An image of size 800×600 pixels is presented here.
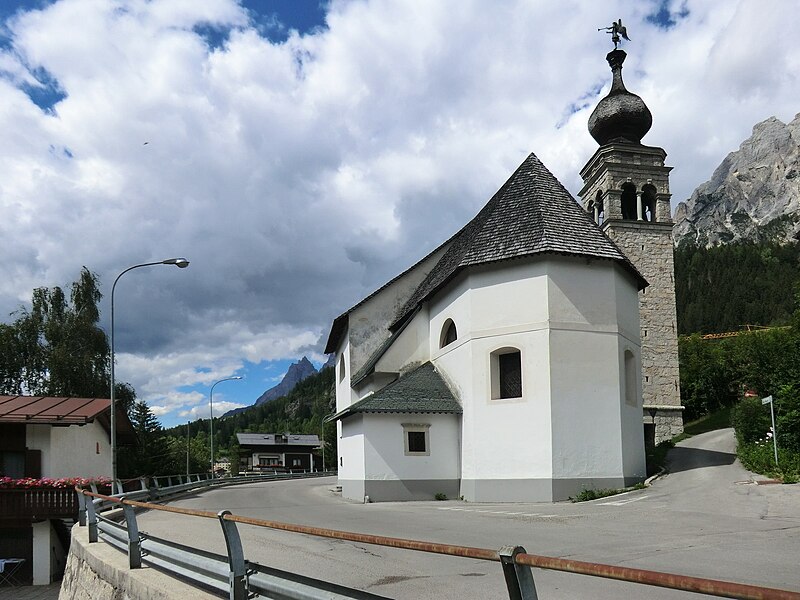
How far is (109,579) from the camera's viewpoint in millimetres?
8578

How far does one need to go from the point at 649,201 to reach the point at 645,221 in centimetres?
191

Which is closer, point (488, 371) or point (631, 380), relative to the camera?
point (488, 371)

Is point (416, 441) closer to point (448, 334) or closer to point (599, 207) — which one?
point (448, 334)

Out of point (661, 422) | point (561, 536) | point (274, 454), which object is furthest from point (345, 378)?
point (274, 454)

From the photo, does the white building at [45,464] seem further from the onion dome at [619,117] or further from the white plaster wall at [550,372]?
the onion dome at [619,117]

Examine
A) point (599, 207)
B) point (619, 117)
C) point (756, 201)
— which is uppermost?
point (756, 201)

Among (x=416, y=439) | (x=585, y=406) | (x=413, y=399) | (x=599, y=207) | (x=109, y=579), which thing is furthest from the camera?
(x=599, y=207)

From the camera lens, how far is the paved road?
789cm

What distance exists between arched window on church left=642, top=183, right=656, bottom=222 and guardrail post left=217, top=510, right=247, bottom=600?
41.0 metres

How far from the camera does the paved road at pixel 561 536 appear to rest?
7.89 m

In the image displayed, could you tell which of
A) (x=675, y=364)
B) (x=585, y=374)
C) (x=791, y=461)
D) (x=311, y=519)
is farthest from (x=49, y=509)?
(x=675, y=364)

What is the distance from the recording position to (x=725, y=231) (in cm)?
18888

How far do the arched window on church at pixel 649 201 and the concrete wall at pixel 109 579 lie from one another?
124 ft

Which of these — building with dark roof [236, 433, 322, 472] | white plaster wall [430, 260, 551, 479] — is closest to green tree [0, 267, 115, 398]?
white plaster wall [430, 260, 551, 479]
